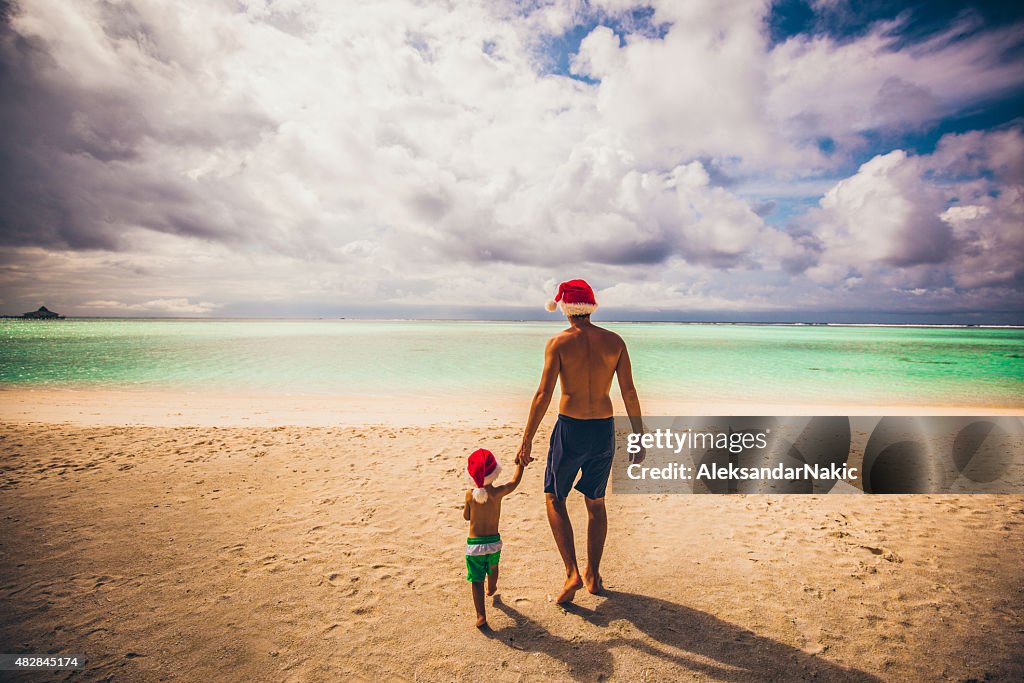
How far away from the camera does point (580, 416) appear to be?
3.71 meters

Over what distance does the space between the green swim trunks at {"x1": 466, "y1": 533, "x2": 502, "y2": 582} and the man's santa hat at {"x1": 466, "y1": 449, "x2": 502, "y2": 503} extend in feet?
1.26

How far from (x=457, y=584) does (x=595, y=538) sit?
1.46m

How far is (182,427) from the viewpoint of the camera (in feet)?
33.2

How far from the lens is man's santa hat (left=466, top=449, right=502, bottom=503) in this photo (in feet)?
11.1

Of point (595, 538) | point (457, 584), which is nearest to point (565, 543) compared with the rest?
point (595, 538)

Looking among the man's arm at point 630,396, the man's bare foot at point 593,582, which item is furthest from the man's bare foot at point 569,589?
the man's arm at point 630,396

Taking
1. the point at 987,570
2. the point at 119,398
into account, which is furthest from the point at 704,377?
the point at 119,398

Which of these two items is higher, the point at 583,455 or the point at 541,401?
the point at 541,401

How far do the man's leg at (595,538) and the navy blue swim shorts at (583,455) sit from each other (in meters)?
0.11

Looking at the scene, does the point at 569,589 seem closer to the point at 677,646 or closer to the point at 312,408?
the point at 677,646

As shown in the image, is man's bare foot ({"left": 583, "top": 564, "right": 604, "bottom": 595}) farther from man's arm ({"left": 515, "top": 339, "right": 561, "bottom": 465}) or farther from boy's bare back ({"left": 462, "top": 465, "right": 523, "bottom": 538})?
man's arm ({"left": 515, "top": 339, "right": 561, "bottom": 465})

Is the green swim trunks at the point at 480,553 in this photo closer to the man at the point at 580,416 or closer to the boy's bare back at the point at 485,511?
the boy's bare back at the point at 485,511

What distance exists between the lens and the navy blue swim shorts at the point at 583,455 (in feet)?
12.2

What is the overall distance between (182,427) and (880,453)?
15.4m
